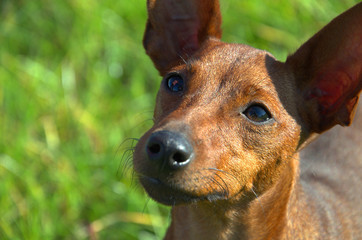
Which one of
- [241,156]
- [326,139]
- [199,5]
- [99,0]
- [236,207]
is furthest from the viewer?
A: [99,0]

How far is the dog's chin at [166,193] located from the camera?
9.54 feet

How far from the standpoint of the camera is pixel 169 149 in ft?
9.05

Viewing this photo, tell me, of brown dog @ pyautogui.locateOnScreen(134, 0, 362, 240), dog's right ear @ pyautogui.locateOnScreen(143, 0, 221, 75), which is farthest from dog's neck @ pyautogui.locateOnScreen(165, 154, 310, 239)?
dog's right ear @ pyautogui.locateOnScreen(143, 0, 221, 75)

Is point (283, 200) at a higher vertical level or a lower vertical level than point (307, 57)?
lower

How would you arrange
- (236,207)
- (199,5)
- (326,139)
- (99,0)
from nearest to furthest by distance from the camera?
1. (236,207)
2. (199,5)
3. (326,139)
4. (99,0)

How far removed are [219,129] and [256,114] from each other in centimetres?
27

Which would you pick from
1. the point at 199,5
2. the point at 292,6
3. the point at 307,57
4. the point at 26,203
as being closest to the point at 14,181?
the point at 26,203

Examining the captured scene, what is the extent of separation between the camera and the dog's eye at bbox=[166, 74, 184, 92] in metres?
3.38

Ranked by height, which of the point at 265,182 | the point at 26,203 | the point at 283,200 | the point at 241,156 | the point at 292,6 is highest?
the point at 241,156

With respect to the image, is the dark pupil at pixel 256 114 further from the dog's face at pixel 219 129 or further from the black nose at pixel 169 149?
the black nose at pixel 169 149

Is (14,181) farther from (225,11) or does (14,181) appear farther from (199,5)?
(225,11)

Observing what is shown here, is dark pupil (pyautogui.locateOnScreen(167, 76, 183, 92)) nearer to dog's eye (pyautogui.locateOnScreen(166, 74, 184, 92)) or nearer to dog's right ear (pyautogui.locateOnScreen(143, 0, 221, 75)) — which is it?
dog's eye (pyautogui.locateOnScreen(166, 74, 184, 92))

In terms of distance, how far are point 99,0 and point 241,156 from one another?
3.78 m

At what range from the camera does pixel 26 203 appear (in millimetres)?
4734
